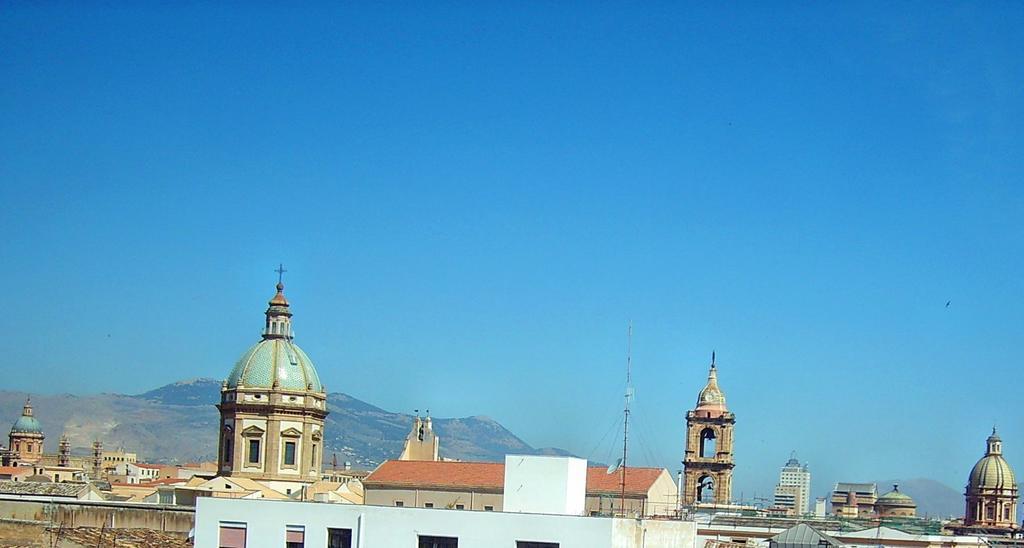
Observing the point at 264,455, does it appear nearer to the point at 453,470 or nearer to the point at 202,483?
the point at 202,483

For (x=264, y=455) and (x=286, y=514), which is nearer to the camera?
(x=286, y=514)

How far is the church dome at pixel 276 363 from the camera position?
76.4 meters

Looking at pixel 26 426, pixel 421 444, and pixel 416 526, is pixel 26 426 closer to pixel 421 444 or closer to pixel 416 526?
pixel 421 444

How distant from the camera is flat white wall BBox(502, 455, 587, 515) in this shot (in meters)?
40.7

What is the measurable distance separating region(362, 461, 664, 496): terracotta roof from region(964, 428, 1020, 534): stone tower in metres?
59.3

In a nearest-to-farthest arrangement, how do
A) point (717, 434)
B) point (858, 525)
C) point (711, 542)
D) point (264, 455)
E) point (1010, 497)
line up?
1. point (711, 542)
2. point (264, 455)
3. point (858, 525)
4. point (717, 434)
5. point (1010, 497)

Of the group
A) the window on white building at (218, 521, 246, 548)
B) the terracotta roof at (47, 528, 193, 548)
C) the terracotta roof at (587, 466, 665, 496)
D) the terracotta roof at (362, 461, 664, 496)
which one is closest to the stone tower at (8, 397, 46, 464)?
the terracotta roof at (362, 461, 664, 496)

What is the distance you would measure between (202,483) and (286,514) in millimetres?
34092

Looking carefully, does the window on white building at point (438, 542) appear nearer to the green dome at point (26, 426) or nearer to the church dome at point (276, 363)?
the church dome at point (276, 363)

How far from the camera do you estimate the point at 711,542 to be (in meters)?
53.5

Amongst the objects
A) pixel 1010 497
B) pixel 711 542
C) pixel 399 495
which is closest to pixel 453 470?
pixel 399 495

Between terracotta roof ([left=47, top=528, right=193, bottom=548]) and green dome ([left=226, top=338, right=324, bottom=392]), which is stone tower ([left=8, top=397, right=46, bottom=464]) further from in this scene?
terracotta roof ([left=47, top=528, right=193, bottom=548])

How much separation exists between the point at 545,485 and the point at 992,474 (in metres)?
91.1

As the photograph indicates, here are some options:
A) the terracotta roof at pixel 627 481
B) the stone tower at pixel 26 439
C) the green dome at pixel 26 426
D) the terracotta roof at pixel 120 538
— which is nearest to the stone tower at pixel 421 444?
the terracotta roof at pixel 627 481
